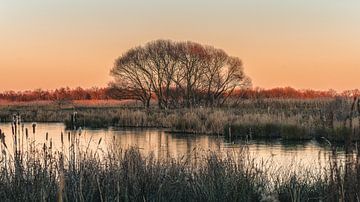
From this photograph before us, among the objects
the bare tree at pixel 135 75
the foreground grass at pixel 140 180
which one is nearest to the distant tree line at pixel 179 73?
the bare tree at pixel 135 75

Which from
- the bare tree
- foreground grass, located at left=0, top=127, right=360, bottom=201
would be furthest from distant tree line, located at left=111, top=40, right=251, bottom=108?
foreground grass, located at left=0, top=127, right=360, bottom=201

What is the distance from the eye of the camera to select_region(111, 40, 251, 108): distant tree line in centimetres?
4784

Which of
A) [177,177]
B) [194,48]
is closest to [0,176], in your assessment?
[177,177]

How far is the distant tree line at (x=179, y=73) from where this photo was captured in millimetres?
47844

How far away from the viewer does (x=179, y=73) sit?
1966 inches

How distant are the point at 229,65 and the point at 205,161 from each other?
4259 centimetres

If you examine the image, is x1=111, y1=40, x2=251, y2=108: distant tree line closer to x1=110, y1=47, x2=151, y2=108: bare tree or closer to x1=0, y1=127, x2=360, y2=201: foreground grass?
x1=110, y1=47, x2=151, y2=108: bare tree

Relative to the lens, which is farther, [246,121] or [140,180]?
[246,121]

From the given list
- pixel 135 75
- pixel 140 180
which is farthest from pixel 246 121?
pixel 135 75

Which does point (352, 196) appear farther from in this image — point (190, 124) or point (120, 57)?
point (120, 57)

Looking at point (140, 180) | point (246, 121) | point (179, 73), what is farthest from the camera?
point (179, 73)

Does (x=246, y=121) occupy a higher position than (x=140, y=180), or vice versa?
(x=246, y=121)

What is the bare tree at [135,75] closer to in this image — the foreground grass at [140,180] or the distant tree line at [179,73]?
the distant tree line at [179,73]

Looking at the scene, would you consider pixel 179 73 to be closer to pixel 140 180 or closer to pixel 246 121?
pixel 246 121
